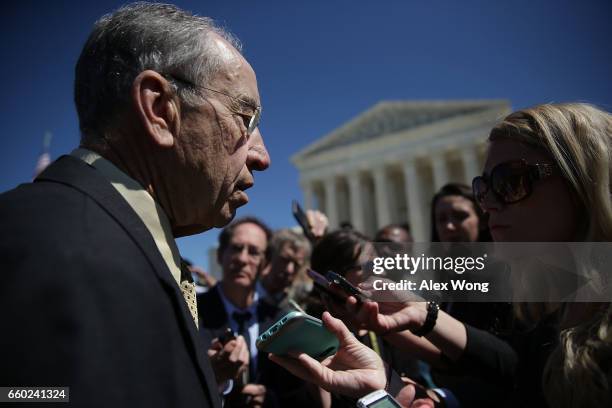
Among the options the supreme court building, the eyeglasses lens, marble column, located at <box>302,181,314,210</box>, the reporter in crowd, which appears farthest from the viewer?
marble column, located at <box>302,181,314,210</box>

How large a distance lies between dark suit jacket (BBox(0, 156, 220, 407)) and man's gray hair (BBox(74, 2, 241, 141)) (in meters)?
0.36

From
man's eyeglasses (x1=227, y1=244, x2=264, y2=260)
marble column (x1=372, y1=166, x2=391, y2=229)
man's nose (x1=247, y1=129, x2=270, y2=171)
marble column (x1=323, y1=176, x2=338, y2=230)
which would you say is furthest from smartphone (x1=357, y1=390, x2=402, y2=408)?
marble column (x1=323, y1=176, x2=338, y2=230)

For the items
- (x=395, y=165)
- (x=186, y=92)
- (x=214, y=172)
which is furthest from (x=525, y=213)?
(x=395, y=165)

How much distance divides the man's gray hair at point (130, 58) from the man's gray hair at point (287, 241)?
3.92m

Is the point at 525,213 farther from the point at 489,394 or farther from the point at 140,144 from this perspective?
the point at 140,144

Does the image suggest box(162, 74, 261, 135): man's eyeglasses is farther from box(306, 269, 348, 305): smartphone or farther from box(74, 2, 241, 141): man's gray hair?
box(306, 269, 348, 305): smartphone

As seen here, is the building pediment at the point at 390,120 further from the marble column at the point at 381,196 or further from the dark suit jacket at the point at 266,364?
the dark suit jacket at the point at 266,364

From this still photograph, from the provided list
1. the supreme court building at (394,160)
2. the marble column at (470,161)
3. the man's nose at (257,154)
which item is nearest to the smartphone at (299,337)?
the man's nose at (257,154)

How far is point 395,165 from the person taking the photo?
35.7 m

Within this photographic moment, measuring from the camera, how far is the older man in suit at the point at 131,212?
751mm

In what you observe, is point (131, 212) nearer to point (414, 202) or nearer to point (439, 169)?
point (414, 202)

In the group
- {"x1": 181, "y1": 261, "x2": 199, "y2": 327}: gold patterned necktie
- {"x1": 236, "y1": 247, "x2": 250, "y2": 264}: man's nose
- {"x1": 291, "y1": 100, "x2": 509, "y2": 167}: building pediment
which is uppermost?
{"x1": 291, "y1": 100, "x2": 509, "y2": 167}: building pediment

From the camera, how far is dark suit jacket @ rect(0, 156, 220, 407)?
735 mm

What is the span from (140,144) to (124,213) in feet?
1.13
